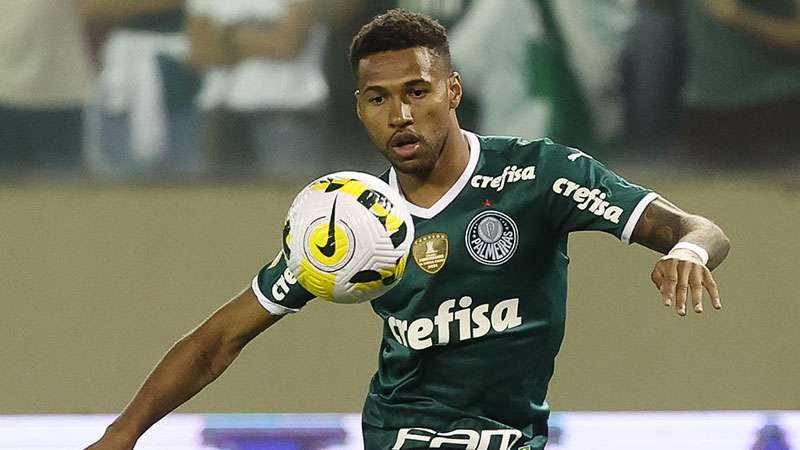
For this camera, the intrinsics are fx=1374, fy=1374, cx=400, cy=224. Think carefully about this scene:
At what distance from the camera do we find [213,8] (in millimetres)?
5836

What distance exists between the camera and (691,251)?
237 centimetres

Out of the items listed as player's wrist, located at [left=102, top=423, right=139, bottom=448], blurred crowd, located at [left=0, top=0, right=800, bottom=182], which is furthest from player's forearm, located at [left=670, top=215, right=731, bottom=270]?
blurred crowd, located at [left=0, top=0, right=800, bottom=182]

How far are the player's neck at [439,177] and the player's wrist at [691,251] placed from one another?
1.97 ft

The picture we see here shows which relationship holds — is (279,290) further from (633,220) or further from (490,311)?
(633,220)

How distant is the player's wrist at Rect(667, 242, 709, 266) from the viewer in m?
2.35

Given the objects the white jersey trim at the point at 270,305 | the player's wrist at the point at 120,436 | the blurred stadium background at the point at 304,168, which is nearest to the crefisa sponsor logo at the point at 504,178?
the white jersey trim at the point at 270,305

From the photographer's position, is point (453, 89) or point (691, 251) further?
point (453, 89)

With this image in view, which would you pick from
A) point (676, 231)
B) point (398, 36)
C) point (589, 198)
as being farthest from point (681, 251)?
point (398, 36)

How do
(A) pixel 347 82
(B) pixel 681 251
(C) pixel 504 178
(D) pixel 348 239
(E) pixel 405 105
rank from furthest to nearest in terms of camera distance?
(A) pixel 347 82 < (C) pixel 504 178 < (E) pixel 405 105 < (D) pixel 348 239 < (B) pixel 681 251

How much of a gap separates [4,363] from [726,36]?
339 cm

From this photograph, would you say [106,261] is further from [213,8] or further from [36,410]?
[213,8]

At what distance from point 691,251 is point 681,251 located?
0.08 ft

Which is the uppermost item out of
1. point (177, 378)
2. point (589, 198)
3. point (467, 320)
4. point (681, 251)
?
point (589, 198)

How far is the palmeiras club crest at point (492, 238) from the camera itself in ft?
9.23
